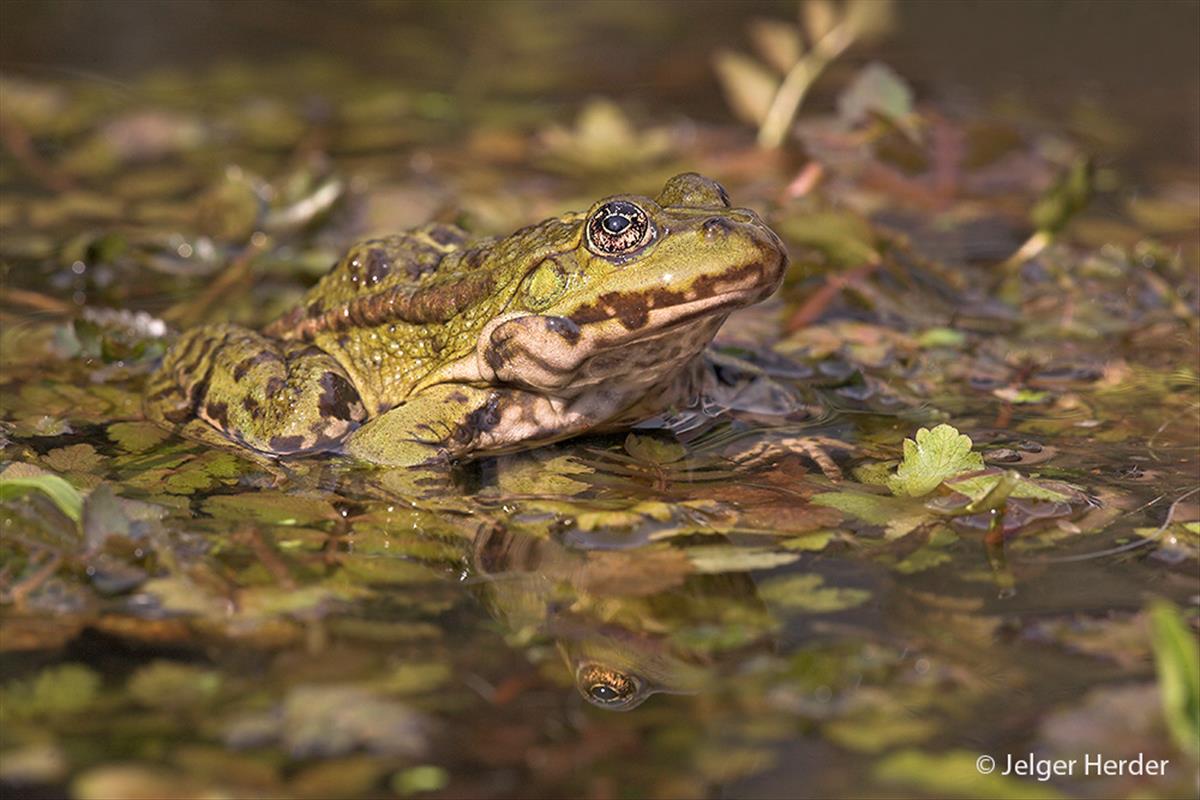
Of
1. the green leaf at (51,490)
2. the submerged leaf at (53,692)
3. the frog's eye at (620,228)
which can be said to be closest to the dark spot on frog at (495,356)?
the frog's eye at (620,228)

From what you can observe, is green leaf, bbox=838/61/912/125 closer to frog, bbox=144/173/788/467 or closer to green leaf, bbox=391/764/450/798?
frog, bbox=144/173/788/467

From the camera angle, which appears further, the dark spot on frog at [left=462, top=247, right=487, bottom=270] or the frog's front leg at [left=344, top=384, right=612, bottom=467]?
the dark spot on frog at [left=462, top=247, right=487, bottom=270]

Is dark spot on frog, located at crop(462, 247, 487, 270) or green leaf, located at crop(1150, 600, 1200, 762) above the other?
dark spot on frog, located at crop(462, 247, 487, 270)

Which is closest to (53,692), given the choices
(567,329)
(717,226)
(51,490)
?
(51,490)

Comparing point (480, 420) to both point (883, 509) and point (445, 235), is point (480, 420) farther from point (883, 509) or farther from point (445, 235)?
point (883, 509)

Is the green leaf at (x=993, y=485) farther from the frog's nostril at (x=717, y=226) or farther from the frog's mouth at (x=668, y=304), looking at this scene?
the frog's nostril at (x=717, y=226)

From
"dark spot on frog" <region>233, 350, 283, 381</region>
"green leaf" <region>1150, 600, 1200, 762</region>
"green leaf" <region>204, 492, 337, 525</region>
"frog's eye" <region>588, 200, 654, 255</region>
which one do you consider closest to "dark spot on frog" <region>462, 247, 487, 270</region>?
"frog's eye" <region>588, 200, 654, 255</region>

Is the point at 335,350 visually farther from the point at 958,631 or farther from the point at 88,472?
the point at 958,631

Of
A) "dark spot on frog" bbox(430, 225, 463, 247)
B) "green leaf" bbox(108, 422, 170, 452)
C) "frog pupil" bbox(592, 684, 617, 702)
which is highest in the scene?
"dark spot on frog" bbox(430, 225, 463, 247)
